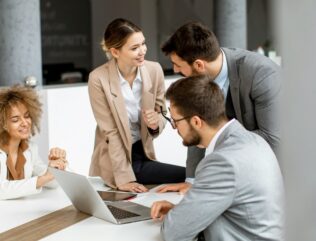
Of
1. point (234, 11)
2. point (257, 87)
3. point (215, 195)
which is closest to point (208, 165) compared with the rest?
point (215, 195)

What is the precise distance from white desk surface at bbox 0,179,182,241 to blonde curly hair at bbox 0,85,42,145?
37 centimetres

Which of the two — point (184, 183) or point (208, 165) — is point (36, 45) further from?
point (208, 165)

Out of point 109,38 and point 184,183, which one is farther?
point 109,38

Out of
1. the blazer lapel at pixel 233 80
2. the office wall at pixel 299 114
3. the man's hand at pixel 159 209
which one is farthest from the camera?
the blazer lapel at pixel 233 80

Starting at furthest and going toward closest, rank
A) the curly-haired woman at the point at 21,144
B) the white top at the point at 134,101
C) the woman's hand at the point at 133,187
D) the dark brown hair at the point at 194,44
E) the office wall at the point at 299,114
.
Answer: the white top at the point at 134,101 → the woman's hand at the point at 133,187 → the curly-haired woman at the point at 21,144 → the dark brown hair at the point at 194,44 → the office wall at the point at 299,114

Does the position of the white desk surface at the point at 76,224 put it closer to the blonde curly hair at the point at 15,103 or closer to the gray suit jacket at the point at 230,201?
the gray suit jacket at the point at 230,201

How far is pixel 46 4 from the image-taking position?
888cm

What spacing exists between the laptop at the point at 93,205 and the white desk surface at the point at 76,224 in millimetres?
36

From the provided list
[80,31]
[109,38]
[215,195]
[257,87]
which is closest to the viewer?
[215,195]

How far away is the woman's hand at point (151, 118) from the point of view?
2.95m

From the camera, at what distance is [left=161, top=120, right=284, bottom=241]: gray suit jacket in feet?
6.14

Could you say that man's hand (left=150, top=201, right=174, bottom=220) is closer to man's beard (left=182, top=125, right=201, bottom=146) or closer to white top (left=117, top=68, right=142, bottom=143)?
man's beard (left=182, top=125, right=201, bottom=146)

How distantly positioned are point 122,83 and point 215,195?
Result: 1364 mm

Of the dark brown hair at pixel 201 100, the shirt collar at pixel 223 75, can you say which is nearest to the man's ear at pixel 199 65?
the shirt collar at pixel 223 75
